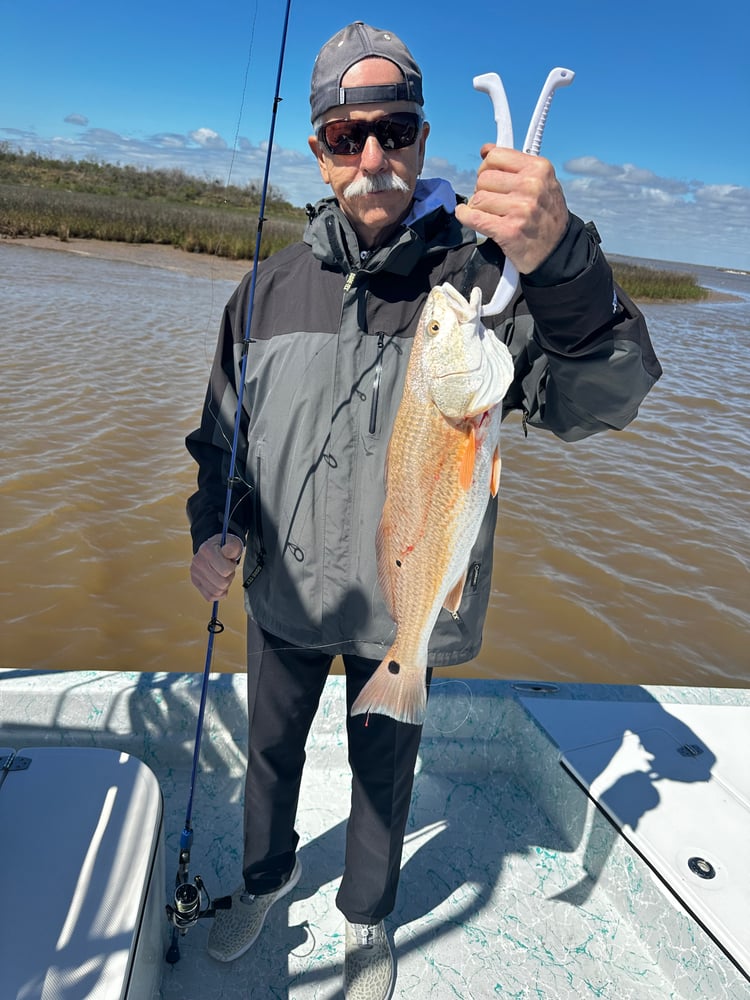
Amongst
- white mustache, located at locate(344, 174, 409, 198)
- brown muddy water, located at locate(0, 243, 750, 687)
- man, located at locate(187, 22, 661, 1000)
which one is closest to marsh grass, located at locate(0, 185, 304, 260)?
brown muddy water, located at locate(0, 243, 750, 687)

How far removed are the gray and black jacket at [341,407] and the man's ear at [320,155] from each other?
89 mm

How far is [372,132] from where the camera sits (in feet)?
6.97

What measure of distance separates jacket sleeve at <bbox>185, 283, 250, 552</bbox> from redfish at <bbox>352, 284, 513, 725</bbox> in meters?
0.81

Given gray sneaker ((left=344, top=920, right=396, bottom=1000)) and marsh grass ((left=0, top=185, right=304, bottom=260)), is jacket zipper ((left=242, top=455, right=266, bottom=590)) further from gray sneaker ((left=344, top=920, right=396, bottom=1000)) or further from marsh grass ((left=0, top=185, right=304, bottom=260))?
marsh grass ((left=0, top=185, right=304, bottom=260))

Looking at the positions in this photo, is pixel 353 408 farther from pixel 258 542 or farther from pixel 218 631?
pixel 218 631

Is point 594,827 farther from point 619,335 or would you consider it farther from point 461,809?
point 619,335

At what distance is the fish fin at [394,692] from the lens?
201 cm

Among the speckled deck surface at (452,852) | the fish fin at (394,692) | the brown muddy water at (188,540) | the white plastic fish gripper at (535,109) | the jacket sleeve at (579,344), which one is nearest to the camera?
the white plastic fish gripper at (535,109)

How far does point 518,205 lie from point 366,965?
2.85 metres

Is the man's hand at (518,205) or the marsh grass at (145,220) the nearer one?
the man's hand at (518,205)

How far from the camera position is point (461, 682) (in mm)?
3762

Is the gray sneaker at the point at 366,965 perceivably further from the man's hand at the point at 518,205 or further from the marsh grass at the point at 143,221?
the marsh grass at the point at 143,221

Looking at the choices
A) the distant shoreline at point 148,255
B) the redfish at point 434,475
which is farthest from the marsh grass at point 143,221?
the redfish at point 434,475

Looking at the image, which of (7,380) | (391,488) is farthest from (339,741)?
(7,380)
